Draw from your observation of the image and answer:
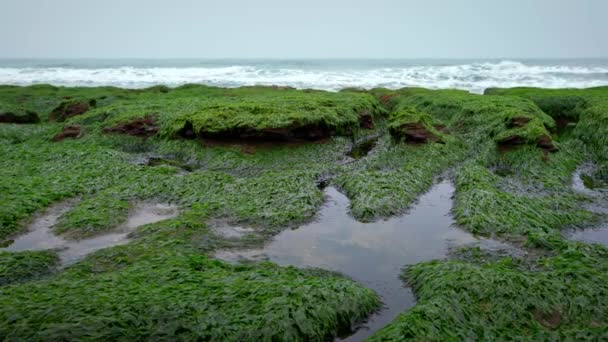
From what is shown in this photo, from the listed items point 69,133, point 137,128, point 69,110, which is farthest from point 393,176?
point 69,110

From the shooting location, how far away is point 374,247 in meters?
5.84

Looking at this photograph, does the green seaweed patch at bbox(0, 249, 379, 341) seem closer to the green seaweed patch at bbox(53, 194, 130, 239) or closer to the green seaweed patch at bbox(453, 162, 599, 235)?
the green seaweed patch at bbox(53, 194, 130, 239)

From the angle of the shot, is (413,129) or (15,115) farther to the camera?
(15,115)

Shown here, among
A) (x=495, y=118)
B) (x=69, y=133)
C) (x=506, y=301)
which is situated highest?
(x=495, y=118)

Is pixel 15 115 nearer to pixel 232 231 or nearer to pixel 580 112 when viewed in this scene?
pixel 232 231

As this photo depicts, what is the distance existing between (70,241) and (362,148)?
772 centimetres

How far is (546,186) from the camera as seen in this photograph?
8227 mm

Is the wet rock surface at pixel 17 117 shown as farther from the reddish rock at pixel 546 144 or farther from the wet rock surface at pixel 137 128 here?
the reddish rock at pixel 546 144

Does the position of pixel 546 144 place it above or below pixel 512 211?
above

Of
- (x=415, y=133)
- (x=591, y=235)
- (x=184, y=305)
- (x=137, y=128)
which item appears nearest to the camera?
(x=184, y=305)

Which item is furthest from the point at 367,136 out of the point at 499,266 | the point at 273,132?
the point at 499,266

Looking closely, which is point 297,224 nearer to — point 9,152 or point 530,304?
point 530,304

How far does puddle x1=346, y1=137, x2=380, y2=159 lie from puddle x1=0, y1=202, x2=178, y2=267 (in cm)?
523

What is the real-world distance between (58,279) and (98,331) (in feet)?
4.31
